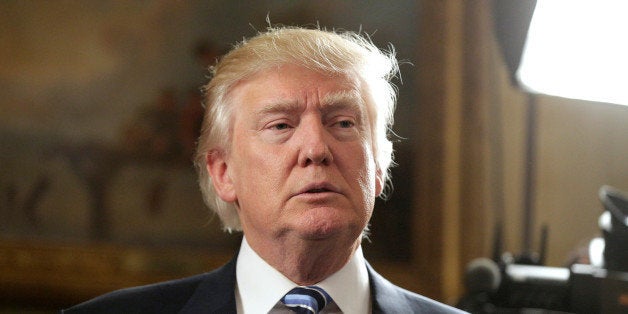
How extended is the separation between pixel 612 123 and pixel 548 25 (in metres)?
2.00

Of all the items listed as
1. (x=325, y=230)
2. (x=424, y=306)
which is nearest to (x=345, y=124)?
(x=325, y=230)

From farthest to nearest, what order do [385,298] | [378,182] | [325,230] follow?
[378,182] < [385,298] < [325,230]

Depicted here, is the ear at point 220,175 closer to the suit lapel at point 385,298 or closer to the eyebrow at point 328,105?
the eyebrow at point 328,105

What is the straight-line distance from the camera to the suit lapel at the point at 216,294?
2.20 meters

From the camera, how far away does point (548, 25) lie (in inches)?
94.0

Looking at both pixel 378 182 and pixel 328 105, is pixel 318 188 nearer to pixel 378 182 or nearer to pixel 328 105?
pixel 328 105

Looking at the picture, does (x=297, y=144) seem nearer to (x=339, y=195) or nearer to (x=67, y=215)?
(x=339, y=195)

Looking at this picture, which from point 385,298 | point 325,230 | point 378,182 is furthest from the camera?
point 378,182

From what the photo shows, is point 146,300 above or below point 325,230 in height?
below

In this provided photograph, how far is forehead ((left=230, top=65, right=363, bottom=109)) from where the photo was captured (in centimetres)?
220

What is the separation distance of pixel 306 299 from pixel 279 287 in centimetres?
8

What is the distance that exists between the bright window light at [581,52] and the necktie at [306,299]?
0.82 m

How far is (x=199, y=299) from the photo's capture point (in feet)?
7.43

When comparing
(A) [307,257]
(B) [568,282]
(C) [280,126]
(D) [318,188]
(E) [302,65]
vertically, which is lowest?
(B) [568,282]
